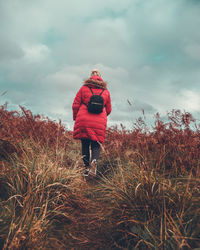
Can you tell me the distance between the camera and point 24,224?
2.23 meters

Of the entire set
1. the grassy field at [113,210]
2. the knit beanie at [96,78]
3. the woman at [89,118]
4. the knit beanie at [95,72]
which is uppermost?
the knit beanie at [95,72]

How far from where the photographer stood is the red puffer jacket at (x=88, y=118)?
498 centimetres

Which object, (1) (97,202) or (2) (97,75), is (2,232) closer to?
(1) (97,202)

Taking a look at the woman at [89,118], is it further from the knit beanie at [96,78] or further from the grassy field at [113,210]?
the grassy field at [113,210]

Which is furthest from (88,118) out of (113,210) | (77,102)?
(113,210)

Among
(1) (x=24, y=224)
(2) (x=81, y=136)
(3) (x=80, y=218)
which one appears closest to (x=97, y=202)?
(3) (x=80, y=218)

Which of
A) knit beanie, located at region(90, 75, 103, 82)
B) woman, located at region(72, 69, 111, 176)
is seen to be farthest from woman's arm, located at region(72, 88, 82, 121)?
knit beanie, located at region(90, 75, 103, 82)

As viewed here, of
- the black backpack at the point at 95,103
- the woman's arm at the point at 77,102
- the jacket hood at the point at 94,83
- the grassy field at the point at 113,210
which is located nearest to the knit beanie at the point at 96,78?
the jacket hood at the point at 94,83

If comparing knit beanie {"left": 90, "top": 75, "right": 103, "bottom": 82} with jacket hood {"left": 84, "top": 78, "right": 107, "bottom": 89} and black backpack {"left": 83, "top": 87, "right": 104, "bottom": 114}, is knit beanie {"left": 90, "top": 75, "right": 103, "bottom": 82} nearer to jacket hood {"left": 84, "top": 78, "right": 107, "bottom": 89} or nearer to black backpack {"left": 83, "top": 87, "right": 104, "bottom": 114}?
jacket hood {"left": 84, "top": 78, "right": 107, "bottom": 89}

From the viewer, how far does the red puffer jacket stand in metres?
4.98

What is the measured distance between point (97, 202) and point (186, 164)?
5.07ft

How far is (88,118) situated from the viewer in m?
4.98

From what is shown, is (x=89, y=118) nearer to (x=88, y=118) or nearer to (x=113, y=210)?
(x=88, y=118)

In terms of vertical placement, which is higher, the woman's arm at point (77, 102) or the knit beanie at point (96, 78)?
Answer: the knit beanie at point (96, 78)
